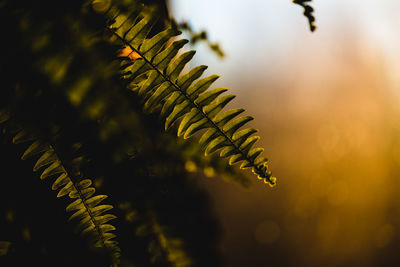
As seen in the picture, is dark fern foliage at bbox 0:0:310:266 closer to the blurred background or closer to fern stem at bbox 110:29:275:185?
fern stem at bbox 110:29:275:185

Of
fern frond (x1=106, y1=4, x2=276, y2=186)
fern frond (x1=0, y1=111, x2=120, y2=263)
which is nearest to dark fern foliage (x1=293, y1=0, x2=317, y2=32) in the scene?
fern frond (x1=106, y1=4, x2=276, y2=186)

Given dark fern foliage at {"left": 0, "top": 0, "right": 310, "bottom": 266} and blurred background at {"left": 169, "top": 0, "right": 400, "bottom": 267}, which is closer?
dark fern foliage at {"left": 0, "top": 0, "right": 310, "bottom": 266}

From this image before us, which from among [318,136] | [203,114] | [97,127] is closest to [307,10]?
[203,114]

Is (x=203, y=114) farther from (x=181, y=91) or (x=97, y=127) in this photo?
(x=97, y=127)

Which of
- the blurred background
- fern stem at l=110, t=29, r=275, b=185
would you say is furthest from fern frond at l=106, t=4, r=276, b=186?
the blurred background

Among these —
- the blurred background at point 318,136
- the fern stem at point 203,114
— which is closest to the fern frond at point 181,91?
the fern stem at point 203,114

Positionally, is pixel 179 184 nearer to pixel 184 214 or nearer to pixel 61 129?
pixel 184 214

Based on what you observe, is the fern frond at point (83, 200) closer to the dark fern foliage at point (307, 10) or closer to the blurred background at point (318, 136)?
the dark fern foliage at point (307, 10)
